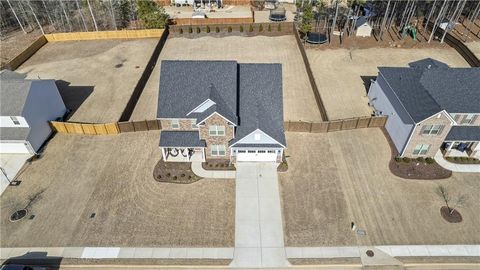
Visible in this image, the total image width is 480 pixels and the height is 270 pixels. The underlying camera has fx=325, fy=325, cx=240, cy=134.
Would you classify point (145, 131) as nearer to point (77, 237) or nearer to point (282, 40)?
point (77, 237)

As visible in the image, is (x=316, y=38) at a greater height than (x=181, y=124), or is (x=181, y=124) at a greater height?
(x=181, y=124)

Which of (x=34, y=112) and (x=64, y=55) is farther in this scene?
(x=64, y=55)

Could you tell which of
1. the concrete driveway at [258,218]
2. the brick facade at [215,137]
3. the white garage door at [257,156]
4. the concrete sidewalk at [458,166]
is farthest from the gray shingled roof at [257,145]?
the concrete sidewalk at [458,166]

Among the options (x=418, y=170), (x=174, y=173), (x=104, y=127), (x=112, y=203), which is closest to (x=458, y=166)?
(x=418, y=170)

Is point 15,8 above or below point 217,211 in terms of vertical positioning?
above

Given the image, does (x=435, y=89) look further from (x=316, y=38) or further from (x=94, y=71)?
(x=94, y=71)

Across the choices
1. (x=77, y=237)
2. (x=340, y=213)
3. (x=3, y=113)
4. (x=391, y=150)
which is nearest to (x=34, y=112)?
(x=3, y=113)
